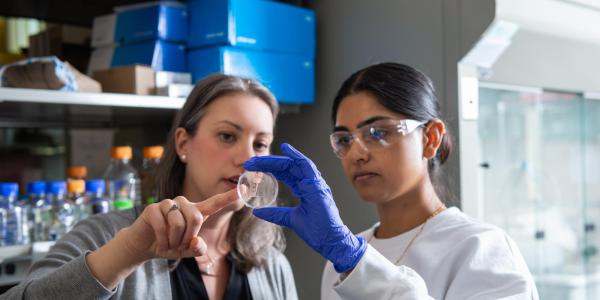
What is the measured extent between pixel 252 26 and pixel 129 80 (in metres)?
0.53

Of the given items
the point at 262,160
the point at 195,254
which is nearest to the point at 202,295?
the point at 195,254

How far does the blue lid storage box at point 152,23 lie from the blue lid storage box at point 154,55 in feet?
0.08

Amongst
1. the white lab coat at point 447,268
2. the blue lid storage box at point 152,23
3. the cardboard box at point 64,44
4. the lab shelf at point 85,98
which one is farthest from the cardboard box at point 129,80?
the white lab coat at point 447,268

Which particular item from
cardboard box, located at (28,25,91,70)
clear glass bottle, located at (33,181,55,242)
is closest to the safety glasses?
clear glass bottle, located at (33,181,55,242)

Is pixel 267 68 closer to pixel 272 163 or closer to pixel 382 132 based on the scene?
pixel 382 132

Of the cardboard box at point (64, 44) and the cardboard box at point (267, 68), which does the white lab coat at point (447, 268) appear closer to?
the cardboard box at point (267, 68)

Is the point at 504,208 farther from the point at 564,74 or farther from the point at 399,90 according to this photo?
the point at 399,90

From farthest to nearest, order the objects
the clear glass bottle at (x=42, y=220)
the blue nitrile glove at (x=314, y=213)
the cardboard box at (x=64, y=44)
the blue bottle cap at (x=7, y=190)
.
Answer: the cardboard box at (x=64, y=44) < the clear glass bottle at (x=42, y=220) < the blue bottle cap at (x=7, y=190) < the blue nitrile glove at (x=314, y=213)

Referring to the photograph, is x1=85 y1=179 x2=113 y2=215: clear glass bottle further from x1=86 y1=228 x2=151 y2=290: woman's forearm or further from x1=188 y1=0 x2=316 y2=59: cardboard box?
x1=86 y1=228 x2=151 y2=290: woman's forearm

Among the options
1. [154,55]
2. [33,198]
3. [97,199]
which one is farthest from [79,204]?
[154,55]

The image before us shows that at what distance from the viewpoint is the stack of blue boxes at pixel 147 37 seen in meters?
2.21

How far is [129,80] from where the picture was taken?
6.64ft

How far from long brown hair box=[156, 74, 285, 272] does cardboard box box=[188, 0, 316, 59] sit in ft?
1.62

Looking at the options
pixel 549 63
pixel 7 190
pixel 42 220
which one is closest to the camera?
pixel 7 190
